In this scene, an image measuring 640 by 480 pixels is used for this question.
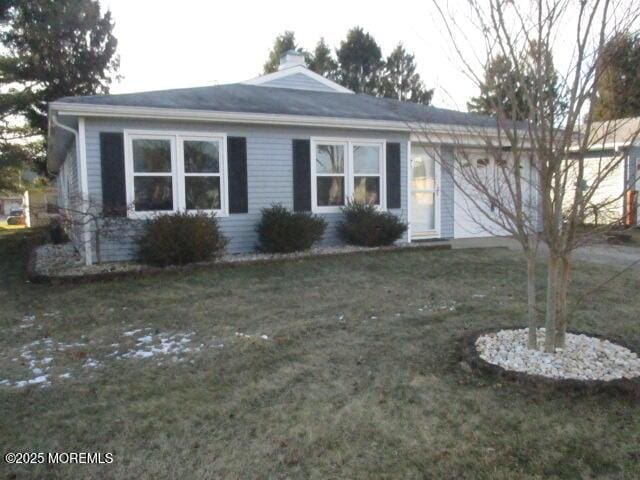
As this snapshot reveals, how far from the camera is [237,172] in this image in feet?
29.3

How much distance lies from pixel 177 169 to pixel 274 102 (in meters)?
2.66

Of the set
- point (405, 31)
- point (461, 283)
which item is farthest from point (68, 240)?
point (405, 31)

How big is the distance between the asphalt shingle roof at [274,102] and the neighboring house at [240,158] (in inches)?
1.3

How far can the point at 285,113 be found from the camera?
905cm

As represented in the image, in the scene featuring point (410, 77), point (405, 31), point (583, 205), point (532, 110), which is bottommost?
point (583, 205)

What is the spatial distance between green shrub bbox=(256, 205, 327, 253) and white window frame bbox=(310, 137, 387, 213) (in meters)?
0.70

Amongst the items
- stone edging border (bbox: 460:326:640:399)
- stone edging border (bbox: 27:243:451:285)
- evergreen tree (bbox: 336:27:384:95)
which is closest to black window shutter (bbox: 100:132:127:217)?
stone edging border (bbox: 27:243:451:285)

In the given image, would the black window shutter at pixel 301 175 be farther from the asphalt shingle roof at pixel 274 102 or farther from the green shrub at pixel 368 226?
the green shrub at pixel 368 226

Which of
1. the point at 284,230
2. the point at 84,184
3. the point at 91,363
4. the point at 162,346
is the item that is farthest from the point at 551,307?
the point at 84,184

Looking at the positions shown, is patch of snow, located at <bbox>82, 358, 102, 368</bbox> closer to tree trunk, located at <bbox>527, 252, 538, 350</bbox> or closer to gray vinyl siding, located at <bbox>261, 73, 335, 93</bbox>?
tree trunk, located at <bbox>527, 252, 538, 350</bbox>

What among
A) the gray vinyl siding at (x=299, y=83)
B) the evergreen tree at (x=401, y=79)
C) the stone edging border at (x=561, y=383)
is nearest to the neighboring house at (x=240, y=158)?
the gray vinyl siding at (x=299, y=83)

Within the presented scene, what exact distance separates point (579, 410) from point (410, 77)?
32.1 metres

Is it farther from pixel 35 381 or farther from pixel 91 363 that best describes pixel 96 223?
pixel 35 381

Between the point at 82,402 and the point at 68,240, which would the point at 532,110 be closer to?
the point at 82,402
